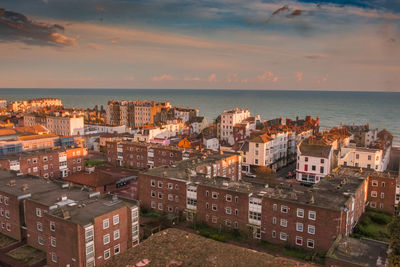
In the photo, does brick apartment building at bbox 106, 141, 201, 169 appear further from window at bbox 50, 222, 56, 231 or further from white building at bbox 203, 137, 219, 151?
window at bbox 50, 222, 56, 231

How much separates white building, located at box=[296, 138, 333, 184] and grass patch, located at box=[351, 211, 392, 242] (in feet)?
51.7

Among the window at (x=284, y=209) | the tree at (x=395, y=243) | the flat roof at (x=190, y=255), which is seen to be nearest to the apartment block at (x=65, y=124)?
the window at (x=284, y=209)

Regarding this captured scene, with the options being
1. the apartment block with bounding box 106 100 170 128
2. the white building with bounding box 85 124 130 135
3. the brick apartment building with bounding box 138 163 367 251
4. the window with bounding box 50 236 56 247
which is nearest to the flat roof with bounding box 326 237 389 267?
the brick apartment building with bounding box 138 163 367 251

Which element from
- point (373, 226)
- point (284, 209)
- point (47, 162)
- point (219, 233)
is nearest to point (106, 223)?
point (219, 233)

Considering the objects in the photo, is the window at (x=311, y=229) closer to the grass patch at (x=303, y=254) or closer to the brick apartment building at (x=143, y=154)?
the grass patch at (x=303, y=254)

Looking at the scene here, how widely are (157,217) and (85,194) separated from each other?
40.0 feet

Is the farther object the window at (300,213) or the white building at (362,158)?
the white building at (362,158)

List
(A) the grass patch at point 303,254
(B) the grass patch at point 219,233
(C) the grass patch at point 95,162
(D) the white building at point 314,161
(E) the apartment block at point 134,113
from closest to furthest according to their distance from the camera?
(A) the grass patch at point 303,254
(B) the grass patch at point 219,233
(D) the white building at point 314,161
(C) the grass patch at point 95,162
(E) the apartment block at point 134,113

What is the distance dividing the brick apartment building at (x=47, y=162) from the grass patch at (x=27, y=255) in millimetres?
23033

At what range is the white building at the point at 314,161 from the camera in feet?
208

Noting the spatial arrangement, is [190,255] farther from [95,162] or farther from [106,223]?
[95,162]

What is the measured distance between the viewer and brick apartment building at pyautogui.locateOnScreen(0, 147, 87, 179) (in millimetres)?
56562

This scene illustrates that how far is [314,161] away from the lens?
6444cm

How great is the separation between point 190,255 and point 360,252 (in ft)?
54.1
